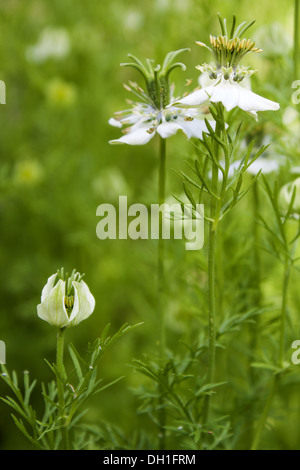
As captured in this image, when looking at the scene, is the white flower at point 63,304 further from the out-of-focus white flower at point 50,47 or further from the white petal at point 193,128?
the out-of-focus white flower at point 50,47

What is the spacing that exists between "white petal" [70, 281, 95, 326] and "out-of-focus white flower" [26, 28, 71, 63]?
4.09 feet

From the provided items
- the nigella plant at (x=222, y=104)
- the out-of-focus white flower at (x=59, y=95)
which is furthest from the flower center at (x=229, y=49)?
the out-of-focus white flower at (x=59, y=95)

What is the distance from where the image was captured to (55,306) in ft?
1.96

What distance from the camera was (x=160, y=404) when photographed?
0.80 metres

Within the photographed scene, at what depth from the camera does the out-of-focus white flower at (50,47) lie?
167cm

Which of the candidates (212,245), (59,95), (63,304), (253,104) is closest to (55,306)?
(63,304)

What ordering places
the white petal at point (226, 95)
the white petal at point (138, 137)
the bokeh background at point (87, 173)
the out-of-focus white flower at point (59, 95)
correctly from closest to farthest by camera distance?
1. the white petal at point (226, 95)
2. the white petal at point (138, 137)
3. the bokeh background at point (87, 173)
4. the out-of-focus white flower at point (59, 95)

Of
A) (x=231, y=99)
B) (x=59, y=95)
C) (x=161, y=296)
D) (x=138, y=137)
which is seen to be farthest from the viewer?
(x=59, y=95)

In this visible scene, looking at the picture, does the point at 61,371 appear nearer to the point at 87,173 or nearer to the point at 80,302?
the point at 80,302

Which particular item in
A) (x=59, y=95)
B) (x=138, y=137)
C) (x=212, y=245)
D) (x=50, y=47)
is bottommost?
(x=212, y=245)

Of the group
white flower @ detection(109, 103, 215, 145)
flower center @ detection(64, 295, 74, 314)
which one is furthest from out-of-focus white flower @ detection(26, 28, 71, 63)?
flower center @ detection(64, 295, 74, 314)

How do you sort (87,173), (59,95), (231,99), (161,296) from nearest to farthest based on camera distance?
(231,99) < (161,296) < (59,95) < (87,173)

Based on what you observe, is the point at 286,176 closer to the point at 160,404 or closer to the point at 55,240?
the point at 160,404
